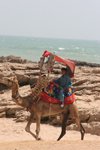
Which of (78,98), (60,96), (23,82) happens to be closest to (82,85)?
(78,98)

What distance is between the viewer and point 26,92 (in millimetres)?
12836

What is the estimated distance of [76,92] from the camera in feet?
42.6

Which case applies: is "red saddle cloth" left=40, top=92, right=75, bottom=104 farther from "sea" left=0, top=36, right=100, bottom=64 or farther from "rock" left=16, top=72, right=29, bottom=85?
"sea" left=0, top=36, right=100, bottom=64

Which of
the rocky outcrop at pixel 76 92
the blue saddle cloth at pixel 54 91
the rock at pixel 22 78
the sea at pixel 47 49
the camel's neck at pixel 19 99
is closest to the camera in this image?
the camel's neck at pixel 19 99

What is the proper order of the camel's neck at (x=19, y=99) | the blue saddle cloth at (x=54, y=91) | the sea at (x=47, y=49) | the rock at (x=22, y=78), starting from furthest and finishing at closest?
the sea at (x=47, y=49)
the rock at (x=22, y=78)
the blue saddle cloth at (x=54, y=91)
the camel's neck at (x=19, y=99)

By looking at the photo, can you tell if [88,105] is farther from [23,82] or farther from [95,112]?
[23,82]

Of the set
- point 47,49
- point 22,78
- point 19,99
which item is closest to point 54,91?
point 19,99

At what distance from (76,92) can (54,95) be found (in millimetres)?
4930

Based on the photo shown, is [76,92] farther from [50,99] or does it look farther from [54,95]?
[50,99]

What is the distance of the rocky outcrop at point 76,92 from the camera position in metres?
10.6

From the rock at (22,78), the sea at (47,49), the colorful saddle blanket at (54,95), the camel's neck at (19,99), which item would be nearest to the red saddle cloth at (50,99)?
the colorful saddle blanket at (54,95)

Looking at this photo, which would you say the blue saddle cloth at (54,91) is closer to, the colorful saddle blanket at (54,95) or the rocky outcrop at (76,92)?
the colorful saddle blanket at (54,95)

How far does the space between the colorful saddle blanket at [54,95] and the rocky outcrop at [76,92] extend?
248 cm

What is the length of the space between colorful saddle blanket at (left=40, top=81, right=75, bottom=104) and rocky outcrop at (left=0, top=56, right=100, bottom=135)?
2485mm
